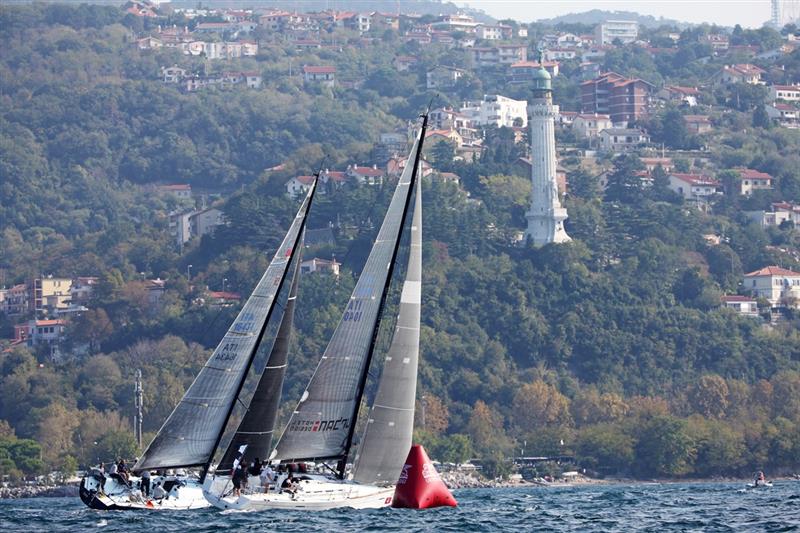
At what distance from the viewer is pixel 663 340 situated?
445 feet

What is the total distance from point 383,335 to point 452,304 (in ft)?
141

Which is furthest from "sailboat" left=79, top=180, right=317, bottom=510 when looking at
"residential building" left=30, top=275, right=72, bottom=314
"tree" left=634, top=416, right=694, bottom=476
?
"residential building" left=30, top=275, right=72, bottom=314

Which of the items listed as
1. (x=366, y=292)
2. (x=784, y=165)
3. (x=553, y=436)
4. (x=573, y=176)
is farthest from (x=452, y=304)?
(x=366, y=292)

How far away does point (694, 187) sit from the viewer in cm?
17112

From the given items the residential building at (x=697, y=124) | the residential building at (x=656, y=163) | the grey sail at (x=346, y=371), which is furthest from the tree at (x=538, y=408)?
the residential building at (x=697, y=124)

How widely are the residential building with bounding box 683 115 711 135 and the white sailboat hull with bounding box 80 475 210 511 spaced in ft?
467

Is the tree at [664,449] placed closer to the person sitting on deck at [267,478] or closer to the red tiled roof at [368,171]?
the red tiled roof at [368,171]

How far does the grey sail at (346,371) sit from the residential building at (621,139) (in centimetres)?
13332

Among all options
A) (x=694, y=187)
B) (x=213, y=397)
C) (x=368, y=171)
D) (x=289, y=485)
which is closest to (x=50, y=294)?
(x=368, y=171)

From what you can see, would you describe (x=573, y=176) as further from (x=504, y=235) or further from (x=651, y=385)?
(x=651, y=385)

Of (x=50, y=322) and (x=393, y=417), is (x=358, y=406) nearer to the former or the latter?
(x=393, y=417)

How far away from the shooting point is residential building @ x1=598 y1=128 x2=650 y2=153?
186500mm

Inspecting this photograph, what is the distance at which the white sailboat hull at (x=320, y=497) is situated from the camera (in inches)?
2030

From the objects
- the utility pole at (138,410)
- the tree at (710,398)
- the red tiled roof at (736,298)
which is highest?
the utility pole at (138,410)
